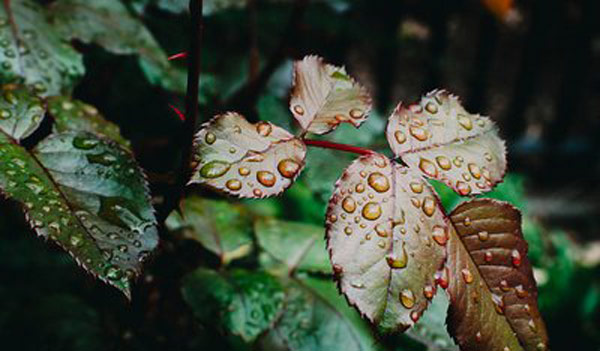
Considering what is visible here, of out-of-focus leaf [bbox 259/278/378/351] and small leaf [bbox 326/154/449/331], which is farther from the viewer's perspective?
out-of-focus leaf [bbox 259/278/378/351]

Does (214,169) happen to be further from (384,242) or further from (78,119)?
(78,119)

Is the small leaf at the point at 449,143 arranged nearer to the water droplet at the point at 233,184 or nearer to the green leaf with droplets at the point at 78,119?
the water droplet at the point at 233,184

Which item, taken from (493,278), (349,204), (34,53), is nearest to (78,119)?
(34,53)

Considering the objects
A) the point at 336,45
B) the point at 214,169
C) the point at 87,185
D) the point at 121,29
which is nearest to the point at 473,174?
the point at 214,169

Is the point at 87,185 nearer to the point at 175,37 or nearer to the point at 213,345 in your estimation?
the point at 213,345

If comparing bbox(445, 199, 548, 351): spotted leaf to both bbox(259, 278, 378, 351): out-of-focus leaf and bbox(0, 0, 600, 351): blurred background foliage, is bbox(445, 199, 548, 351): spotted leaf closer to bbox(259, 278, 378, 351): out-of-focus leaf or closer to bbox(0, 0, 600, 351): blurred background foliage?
bbox(0, 0, 600, 351): blurred background foliage

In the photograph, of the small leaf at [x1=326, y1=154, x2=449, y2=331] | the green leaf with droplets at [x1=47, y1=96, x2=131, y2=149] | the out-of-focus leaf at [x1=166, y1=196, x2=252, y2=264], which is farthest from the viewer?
the out-of-focus leaf at [x1=166, y1=196, x2=252, y2=264]

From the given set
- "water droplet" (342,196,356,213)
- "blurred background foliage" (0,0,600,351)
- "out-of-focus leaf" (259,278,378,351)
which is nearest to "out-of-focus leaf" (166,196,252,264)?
"blurred background foliage" (0,0,600,351)
